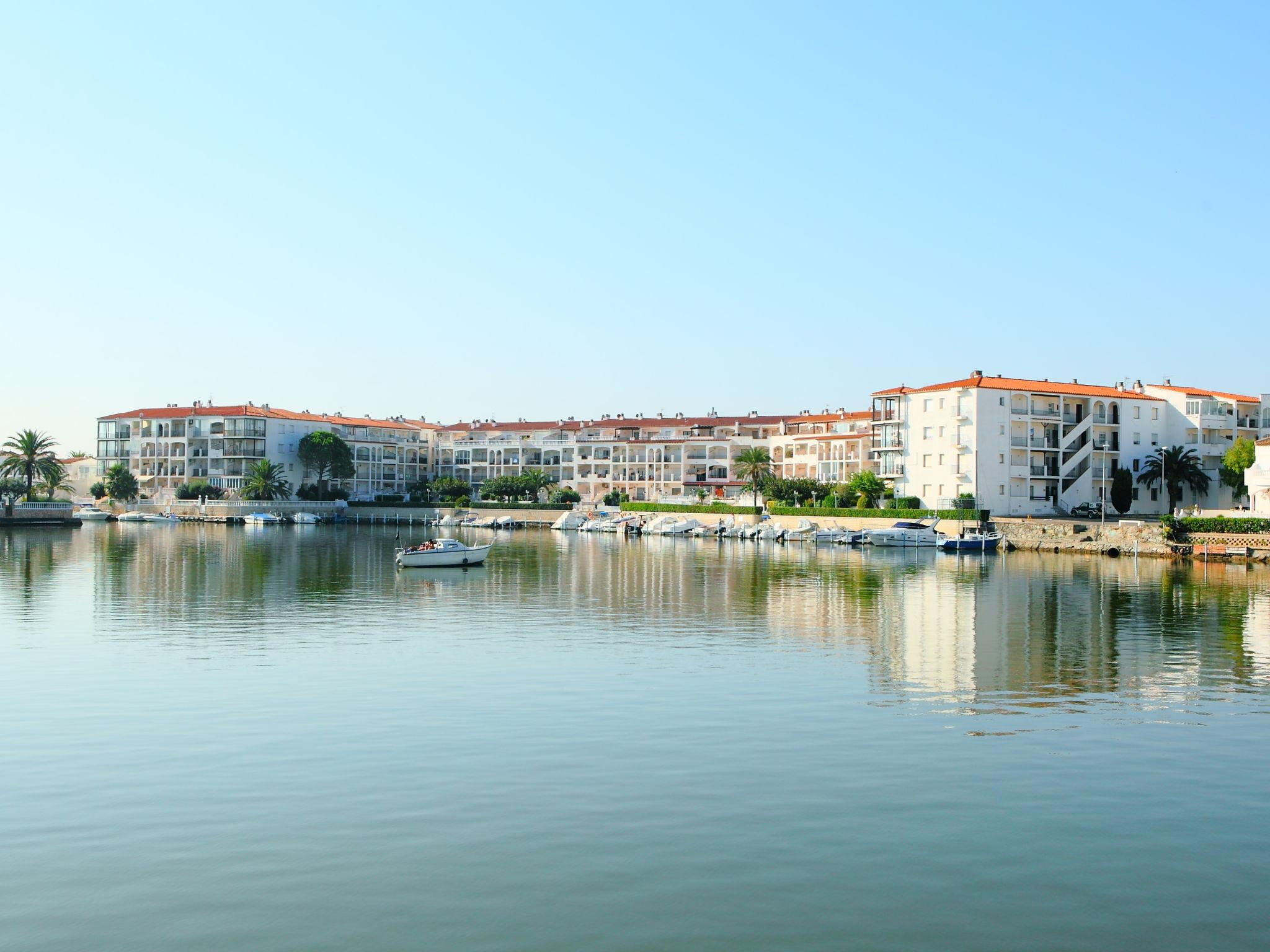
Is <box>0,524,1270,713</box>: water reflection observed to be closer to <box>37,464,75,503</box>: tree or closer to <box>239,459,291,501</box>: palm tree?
<box>37,464,75,503</box>: tree

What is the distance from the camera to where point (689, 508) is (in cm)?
12362

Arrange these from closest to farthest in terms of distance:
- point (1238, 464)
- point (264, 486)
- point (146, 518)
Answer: point (1238, 464) → point (146, 518) → point (264, 486)

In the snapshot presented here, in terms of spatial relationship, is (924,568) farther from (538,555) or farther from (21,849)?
(21,849)

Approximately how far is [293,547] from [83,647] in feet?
174

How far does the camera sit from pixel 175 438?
154750mm

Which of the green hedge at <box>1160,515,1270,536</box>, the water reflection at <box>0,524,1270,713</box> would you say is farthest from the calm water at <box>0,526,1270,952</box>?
the green hedge at <box>1160,515,1270,536</box>

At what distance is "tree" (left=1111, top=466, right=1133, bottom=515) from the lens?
95250 mm

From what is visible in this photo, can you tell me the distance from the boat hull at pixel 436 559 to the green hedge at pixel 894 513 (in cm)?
4489

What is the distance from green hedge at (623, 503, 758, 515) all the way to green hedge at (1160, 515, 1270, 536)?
4298 cm

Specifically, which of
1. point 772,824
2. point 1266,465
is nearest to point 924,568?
point 1266,465

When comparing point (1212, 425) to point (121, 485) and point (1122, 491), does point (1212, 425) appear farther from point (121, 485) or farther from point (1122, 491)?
point (121, 485)

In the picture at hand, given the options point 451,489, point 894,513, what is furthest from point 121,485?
point 894,513

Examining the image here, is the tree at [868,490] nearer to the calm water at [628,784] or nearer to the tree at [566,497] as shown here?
the tree at [566,497]

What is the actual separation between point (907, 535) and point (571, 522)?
1785 inches
